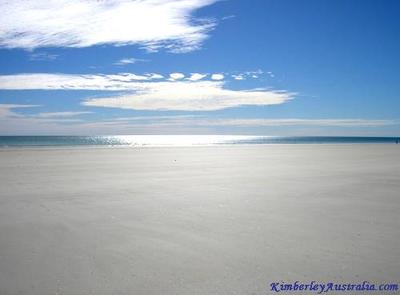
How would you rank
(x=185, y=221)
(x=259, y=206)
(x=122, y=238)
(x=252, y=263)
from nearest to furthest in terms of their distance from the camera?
(x=252, y=263) < (x=122, y=238) < (x=185, y=221) < (x=259, y=206)

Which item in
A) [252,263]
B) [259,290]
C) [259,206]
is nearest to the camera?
[259,290]

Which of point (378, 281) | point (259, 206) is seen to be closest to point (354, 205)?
point (259, 206)

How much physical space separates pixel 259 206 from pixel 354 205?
2.67 m

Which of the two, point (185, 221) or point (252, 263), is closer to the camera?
point (252, 263)

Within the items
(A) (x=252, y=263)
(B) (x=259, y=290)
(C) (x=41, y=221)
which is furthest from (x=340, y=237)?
(C) (x=41, y=221)

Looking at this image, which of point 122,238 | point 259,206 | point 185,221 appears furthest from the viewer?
point 259,206

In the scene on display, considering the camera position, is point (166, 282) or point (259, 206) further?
point (259, 206)

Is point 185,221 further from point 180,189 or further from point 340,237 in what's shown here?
point 180,189

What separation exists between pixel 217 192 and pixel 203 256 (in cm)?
605

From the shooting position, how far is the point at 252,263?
561cm

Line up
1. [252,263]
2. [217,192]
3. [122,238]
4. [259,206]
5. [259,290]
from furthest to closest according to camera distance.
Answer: [217,192] < [259,206] < [122,238] < [252,263] < [259,290]

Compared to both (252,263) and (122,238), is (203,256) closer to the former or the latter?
(252,263)

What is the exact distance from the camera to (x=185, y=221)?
8.04m

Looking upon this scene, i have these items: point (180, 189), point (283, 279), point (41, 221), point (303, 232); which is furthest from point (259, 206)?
Answer: point (41, 221)
